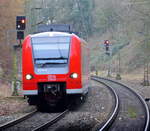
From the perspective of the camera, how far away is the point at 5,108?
1741cm

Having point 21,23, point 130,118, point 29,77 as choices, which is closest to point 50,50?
point 29,77

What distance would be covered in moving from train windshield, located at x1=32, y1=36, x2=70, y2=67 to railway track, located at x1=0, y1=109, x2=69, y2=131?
194 centimetres

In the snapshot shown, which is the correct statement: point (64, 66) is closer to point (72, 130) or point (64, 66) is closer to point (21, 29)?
point (72, 130)

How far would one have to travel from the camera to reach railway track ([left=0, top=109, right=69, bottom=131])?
12297mm

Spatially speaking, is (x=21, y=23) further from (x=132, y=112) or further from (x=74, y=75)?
(x=132, y=112)

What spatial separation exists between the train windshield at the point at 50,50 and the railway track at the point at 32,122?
194cm

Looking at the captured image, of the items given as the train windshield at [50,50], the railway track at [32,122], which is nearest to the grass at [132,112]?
the railway track at [32,122]

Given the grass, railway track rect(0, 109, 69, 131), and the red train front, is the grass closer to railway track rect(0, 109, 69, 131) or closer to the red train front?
the red train front

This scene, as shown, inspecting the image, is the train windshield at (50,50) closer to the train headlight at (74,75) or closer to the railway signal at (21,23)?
the train headlight at (74,75)

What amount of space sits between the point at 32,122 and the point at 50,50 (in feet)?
11.5

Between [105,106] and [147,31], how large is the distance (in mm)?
22463

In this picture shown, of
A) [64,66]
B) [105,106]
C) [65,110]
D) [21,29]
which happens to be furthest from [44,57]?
[21,29]

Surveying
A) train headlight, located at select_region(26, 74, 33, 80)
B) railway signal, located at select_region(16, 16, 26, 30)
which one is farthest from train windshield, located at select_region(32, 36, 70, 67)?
railway signal, located at select_region(16, 16, 26, 30)

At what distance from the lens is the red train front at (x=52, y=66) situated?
16.1 m
